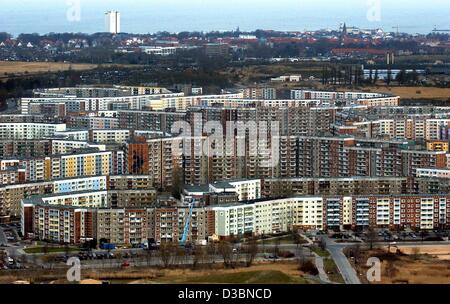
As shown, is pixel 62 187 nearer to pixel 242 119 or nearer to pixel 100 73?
pixel 242 119

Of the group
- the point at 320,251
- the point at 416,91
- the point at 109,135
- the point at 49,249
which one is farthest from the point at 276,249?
the point at 416,91

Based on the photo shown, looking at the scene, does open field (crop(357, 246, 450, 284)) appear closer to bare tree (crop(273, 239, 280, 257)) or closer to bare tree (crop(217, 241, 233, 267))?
bare tree (crop(273, 239, 280, 257))

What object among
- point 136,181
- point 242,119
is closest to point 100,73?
A: point 242,119

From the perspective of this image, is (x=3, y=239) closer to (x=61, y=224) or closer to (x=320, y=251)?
(x=61, y=224)


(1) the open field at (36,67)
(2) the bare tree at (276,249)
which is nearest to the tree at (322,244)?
(2) the bare tree at (276,249)

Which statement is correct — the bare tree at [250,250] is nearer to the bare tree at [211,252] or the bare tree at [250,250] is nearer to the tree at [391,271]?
the bare tree at [211,252]

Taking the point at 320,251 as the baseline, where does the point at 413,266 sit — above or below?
above
